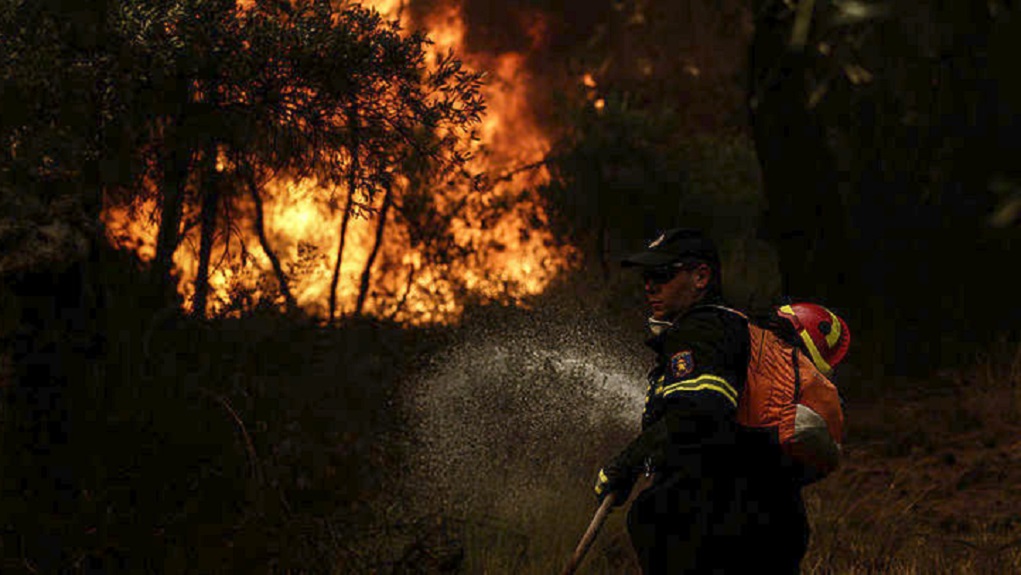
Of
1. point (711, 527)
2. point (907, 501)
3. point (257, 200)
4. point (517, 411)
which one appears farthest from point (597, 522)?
point (257, 200)

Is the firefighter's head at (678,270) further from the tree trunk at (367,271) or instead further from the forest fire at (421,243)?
the tree trunk at (367,271)

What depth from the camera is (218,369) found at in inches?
378

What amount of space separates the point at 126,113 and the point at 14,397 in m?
1.93

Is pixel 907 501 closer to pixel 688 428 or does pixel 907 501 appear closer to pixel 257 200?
pixel 688 428

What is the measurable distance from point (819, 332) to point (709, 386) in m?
0.58

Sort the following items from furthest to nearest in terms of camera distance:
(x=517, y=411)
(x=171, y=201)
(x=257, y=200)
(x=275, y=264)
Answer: (x=275, y=264)
(x=257, y=200)
(x=517, y=411)
(x=171, y=201)

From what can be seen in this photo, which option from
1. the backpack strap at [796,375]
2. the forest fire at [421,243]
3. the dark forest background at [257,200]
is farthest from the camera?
the forest fire at [421,243]

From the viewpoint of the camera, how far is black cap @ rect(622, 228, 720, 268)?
468 cm

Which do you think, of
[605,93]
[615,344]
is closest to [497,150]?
[605,93]

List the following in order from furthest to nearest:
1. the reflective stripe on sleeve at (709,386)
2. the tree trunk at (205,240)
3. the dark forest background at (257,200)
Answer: the tree trunk at (205,240) → the dark forest background at (257,200) → the reflective stripe on sleeve at (709,386)

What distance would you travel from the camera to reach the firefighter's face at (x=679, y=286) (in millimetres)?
4707

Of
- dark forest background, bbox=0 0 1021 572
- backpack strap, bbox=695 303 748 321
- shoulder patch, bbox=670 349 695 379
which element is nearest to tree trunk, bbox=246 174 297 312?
dark forest background, bbox=0 0 1021 572

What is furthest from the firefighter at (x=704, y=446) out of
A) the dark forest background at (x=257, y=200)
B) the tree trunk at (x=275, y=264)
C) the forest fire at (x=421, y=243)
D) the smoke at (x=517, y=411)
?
the forest fire at (x=421, y=243)

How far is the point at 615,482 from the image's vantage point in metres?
4.80
